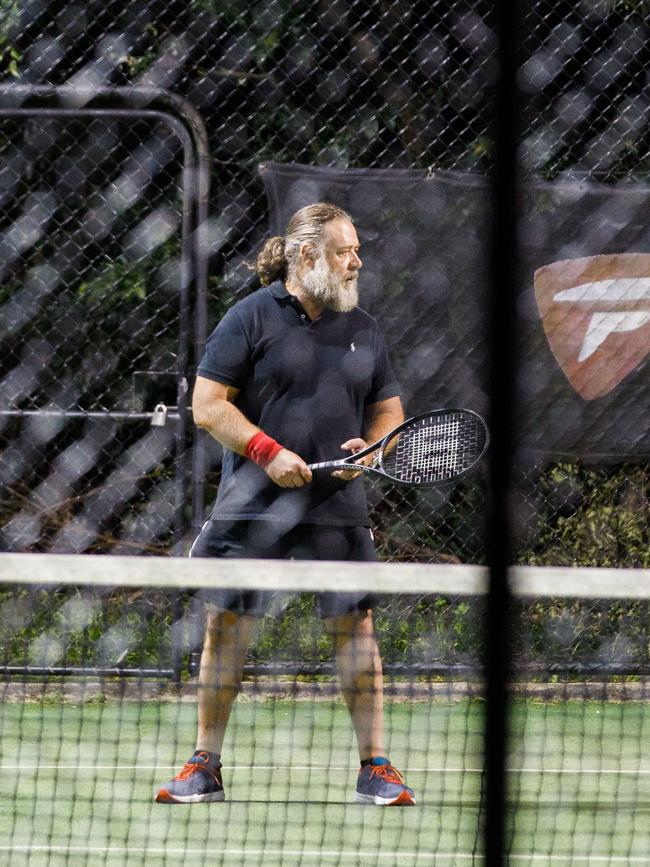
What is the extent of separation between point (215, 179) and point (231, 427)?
1532 millimetres

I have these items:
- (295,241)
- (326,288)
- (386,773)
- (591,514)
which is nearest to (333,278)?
(326,288)

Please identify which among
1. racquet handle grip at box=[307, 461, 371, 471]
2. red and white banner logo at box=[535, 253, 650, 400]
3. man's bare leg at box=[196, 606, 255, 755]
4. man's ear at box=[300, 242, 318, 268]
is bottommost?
man's bare leg at box=[196, 606, 255, 755]

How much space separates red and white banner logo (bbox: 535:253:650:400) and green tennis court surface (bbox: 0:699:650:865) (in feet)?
3.19

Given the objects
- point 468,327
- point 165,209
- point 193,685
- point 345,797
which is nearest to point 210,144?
point 165,209

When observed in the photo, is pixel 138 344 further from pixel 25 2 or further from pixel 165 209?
pixel 25 2

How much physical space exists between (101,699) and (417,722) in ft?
2.87

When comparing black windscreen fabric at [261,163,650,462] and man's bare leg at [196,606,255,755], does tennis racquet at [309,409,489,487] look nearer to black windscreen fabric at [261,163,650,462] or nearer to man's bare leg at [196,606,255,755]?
man's bare leg at [196,606,255,755]

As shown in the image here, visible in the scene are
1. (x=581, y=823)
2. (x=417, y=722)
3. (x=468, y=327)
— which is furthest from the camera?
(x=468, y=327)

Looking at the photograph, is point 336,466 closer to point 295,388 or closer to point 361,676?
point 295,388

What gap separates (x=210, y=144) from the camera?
4.48 metres

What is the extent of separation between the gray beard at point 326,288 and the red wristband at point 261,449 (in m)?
0.36

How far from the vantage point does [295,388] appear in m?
3.22

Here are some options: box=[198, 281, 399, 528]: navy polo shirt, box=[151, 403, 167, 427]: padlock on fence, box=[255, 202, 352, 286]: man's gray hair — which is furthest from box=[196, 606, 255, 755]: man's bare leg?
box=[151, 403, 167, 427]: padlock on fence

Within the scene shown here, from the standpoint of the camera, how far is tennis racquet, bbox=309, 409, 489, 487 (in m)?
3.34
